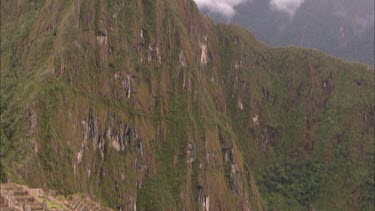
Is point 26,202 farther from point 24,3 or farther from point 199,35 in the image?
point 199,35

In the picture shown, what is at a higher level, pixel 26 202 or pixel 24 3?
pixel 24 3

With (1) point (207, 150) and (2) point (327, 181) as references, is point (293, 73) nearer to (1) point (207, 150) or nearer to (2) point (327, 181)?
(2) point (327, 181)

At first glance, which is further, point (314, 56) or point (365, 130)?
point (314, 56)

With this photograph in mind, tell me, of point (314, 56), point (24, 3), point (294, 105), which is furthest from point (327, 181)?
point (24, 3)

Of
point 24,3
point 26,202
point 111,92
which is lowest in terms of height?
point 26,202

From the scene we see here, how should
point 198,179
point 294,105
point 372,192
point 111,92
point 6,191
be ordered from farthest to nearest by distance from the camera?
point 294,105, point 372,192, point 198,179, point 111,92, point 6,191

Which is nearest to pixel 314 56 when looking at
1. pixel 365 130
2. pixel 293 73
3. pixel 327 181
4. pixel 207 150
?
pixel 293 73

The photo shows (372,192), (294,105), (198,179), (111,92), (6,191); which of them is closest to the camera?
(6,191)
